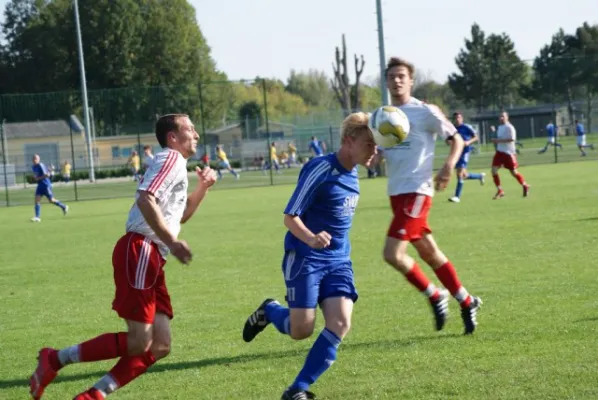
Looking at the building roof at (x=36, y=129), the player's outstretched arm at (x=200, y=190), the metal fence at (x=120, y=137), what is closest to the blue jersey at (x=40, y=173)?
the metal fence at (x=120, y=137)

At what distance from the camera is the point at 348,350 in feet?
23.9

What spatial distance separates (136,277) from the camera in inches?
223

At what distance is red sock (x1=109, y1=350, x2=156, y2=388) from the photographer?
565 cm

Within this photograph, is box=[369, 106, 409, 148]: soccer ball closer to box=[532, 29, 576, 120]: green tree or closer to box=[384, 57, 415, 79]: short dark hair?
box=[384, 57, 415, 79]: short dark hair

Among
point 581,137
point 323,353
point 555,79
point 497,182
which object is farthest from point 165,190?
point 581,137

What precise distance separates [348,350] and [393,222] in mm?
1192

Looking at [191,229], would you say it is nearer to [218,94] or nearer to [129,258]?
[129,258]

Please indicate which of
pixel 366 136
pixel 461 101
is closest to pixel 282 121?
pixel 461 101

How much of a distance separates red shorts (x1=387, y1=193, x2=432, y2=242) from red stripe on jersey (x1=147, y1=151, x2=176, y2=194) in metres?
2.60

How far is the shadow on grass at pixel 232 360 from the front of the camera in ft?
23.0

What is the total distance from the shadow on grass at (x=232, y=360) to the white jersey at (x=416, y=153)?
4.18 ft

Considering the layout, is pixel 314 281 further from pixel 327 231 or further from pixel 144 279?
pixel 144 279

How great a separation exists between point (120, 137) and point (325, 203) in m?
39.5

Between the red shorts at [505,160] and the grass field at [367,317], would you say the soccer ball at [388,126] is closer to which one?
the grass field at [367,317]
